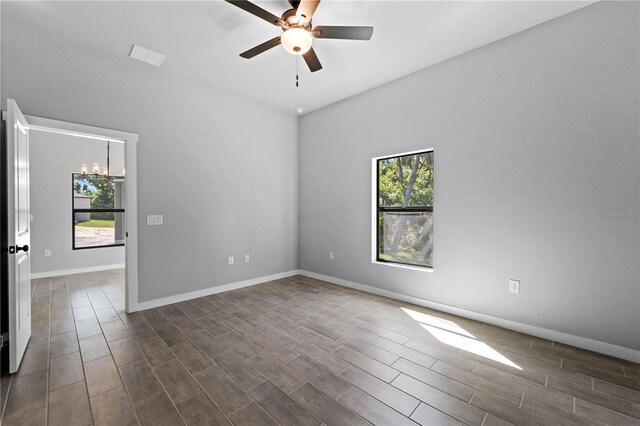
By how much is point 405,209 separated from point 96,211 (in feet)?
21.6

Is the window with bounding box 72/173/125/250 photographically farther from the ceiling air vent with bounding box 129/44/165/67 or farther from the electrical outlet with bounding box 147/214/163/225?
the ceiling air vent with bounding box 129/44/165/67

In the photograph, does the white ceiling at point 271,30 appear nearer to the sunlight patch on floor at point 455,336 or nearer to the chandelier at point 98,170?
the sunlight patch on floor at point 455,336

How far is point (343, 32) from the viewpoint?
2.30 meters

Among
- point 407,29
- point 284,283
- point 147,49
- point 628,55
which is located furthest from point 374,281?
point 147,49

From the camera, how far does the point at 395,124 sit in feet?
12.6

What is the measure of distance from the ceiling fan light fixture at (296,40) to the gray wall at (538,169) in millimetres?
1866

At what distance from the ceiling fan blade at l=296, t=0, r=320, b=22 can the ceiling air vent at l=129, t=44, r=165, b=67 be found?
197 cm

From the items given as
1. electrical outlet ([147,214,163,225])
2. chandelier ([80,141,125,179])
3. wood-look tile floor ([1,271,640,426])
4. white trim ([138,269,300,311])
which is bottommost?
wood-look tile floor ([1,271,640,426])

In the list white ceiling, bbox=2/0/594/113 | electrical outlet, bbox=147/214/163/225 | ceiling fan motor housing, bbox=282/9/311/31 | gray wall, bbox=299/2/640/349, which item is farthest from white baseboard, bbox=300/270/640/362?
ceiling fan motor housing, bbox=282/9/311/31

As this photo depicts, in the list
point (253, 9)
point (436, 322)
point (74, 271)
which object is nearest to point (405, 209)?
point (436, 322)

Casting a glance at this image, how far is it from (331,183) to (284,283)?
186 centimetres

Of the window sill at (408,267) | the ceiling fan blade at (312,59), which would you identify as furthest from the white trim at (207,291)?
the ceiling fan blade at (312,59)

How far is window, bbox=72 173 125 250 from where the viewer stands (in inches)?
227

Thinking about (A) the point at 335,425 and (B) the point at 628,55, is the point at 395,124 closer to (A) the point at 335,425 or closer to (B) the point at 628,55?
(B) the point at 628,55
